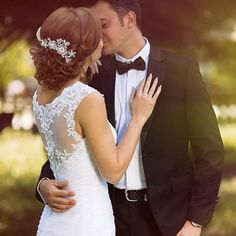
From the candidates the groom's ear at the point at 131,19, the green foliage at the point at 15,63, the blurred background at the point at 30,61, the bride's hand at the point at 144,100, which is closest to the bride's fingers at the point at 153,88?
the bride's hand at the point at 144,100

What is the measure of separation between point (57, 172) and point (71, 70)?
0.33 metres

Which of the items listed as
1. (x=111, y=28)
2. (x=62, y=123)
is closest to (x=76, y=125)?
(x=62, y=123)

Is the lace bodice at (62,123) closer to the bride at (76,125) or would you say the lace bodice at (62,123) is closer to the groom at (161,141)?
the bride at (76,125)

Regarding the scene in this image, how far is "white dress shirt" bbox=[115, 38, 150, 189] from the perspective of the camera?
2.26 metres

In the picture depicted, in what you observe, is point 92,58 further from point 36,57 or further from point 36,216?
point 36,216

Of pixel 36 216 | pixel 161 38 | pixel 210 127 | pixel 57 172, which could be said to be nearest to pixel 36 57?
pixel 57 172

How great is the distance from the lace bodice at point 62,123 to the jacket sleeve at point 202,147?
1.40 ft

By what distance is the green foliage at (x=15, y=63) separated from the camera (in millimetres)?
3375

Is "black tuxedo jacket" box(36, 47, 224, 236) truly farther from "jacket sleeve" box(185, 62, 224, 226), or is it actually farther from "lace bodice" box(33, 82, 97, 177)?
"lace bodice" box(33, 82, 97, 177)

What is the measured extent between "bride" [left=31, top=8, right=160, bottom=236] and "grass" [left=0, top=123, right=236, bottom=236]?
1389mm

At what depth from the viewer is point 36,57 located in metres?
1.97

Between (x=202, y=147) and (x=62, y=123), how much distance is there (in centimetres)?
53

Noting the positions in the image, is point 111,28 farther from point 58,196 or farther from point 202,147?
point 58,196

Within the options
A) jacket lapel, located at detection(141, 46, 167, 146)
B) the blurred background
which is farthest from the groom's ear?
the blurred background
